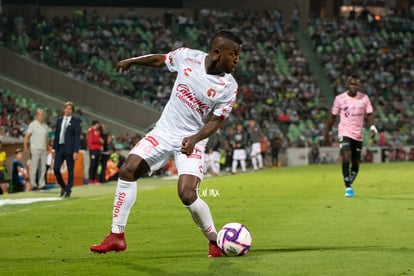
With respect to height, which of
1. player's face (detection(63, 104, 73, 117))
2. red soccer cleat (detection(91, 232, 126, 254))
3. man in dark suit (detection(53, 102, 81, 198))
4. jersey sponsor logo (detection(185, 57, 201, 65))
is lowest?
red soccer cleat (detection(91, 232, 126, 254))

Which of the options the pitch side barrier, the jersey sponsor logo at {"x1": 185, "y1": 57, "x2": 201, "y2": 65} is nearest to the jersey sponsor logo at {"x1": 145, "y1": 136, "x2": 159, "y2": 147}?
the jersey sponsor logo at {"x1": 185, "y1": 57, "x2": 201, "y2": 65}

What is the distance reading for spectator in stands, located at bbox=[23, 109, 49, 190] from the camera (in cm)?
2639

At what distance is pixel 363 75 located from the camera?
5406 cm

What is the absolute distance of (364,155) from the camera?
46.0 meters

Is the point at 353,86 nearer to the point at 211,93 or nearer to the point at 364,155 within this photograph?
the point at 211,93

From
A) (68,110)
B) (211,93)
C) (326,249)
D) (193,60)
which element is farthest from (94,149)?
(211,93)

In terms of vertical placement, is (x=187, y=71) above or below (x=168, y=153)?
above

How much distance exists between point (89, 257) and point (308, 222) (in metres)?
4.94

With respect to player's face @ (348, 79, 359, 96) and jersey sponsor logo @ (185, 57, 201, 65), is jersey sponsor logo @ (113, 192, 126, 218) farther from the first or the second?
player's face @ (348, 79, 359, 96)

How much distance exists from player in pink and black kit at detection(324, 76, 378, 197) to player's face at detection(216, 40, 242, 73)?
10337 mm

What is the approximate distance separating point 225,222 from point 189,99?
15.0ft

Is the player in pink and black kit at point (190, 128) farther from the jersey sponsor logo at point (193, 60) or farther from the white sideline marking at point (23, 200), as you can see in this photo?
the white sideline marking at point (23, 200)

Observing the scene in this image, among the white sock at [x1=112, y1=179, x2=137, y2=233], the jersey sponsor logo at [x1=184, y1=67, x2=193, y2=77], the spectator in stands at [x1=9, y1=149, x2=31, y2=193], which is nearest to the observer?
the white sock at [x1=112, y1=179, x2=137, y2=233]

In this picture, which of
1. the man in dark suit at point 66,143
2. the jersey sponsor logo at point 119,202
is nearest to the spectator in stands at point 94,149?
the man in dark suit at point 66,143
